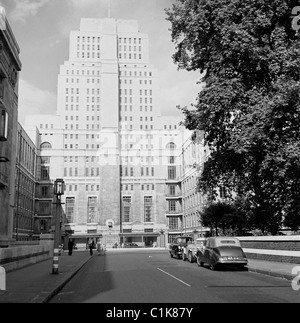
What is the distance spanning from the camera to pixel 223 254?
19.3 meters

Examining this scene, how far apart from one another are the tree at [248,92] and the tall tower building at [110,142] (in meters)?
71.2

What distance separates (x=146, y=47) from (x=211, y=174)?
111283mm

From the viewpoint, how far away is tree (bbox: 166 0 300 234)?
1919cm

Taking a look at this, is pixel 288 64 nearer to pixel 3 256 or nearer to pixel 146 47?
pixel 3 256

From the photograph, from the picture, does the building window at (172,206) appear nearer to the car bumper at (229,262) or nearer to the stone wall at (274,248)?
the stone wall at (274,248)

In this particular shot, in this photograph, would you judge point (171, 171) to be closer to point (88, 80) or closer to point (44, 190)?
point (44, 190)

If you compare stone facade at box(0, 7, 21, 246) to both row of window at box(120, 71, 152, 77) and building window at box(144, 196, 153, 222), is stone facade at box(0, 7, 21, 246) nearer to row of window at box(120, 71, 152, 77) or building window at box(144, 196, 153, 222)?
building window at box(144, 196, 153, 222)

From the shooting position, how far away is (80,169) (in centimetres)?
10462

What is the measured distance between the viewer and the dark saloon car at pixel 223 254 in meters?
19.2

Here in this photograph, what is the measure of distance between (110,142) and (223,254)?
87.0 metres

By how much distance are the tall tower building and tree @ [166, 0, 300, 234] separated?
71212 millimetres

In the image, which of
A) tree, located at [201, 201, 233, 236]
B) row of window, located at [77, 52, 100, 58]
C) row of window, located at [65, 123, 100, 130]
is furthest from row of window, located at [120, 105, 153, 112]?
tree, located at [201, 201, 233, 236]

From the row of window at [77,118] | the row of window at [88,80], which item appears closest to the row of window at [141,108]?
the row of window at [77,118]

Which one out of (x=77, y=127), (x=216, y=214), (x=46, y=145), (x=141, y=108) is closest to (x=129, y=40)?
(x=141, y=108)
